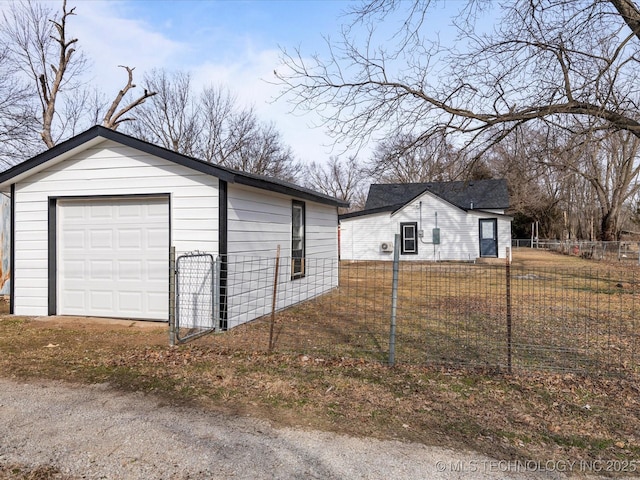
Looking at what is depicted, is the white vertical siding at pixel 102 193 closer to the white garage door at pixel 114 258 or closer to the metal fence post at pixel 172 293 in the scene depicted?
the white garage door at pixel 114 258

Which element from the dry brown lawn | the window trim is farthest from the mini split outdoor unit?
the dry brown lawn

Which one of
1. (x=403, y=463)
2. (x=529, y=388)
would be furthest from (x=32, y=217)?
(x=529, y=388)

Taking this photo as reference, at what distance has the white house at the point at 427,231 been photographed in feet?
72.4

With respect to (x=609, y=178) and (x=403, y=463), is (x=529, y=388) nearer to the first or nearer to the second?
(x=403, y=463)

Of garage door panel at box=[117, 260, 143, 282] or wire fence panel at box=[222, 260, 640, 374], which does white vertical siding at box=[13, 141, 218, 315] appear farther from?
wire fence panel at box=[222, 260, 640, 374]

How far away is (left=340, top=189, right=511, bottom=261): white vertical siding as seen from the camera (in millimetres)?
22141

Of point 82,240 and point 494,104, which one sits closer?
point 82,240

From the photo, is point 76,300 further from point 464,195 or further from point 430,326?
point 464,195

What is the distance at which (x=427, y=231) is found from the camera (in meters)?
22.7

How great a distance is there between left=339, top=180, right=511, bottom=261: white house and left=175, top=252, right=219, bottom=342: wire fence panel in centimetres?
1647

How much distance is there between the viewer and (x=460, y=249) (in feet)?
73.2

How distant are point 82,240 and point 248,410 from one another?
569cm

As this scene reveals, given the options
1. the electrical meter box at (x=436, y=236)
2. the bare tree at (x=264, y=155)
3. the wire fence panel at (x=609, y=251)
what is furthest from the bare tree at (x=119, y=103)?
the wire fence panel at (x=609, y=251)

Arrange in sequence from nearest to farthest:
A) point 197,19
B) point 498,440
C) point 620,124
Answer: point 498,440, point 620,124, point 197,19
